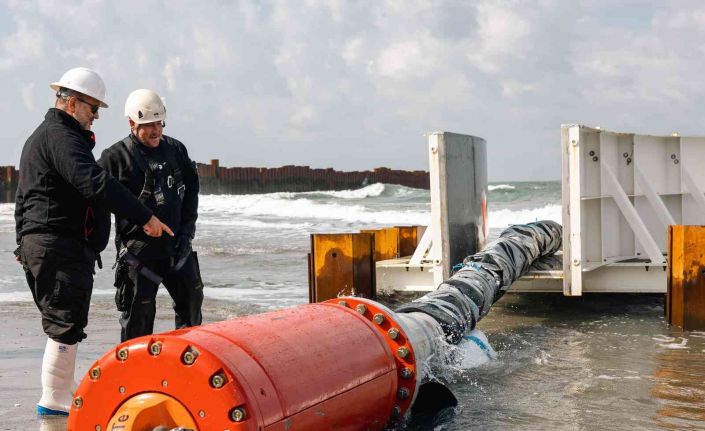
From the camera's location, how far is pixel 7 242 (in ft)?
64.4

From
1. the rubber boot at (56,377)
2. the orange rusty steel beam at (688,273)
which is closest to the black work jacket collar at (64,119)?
the rubber boot at (56,377)

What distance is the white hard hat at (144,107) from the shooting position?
5.04 m

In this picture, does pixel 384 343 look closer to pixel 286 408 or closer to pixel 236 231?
pixel 286 408

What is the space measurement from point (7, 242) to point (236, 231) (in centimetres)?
672

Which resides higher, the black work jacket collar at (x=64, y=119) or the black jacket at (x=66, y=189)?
the black work jacket collar at (x=64, y=119)

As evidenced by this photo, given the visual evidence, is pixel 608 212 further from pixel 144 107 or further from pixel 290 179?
pixel 290 179

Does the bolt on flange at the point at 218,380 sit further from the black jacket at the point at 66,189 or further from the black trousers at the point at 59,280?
the black trousers at the point at 59,280

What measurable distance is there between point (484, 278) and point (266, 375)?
13.1ft

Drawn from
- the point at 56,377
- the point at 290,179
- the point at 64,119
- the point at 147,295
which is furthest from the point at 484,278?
the point at 290,179

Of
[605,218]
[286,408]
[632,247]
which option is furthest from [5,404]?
[632,247]

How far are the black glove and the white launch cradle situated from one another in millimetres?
3179

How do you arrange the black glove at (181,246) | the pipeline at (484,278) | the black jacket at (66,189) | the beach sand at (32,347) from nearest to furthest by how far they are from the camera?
the black jacket at (66,189), the beach sand at (32,347), the black glove at (181,246), the pipeline at (484,278)

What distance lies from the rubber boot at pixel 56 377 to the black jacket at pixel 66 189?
561 millimetres

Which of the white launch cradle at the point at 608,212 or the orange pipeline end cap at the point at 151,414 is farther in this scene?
the white launch cradle at the point at 608,212
